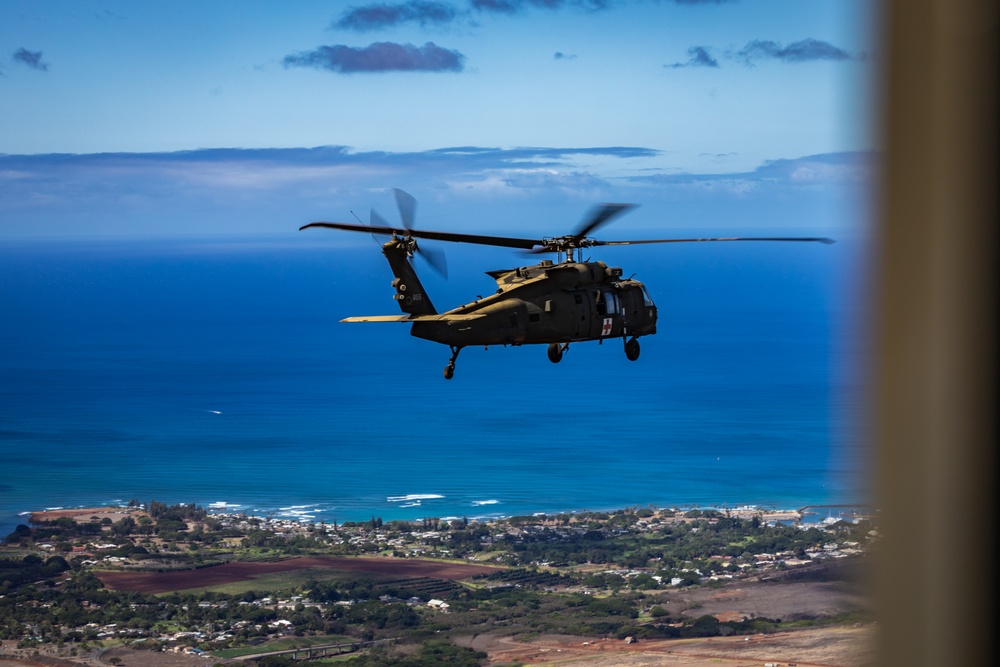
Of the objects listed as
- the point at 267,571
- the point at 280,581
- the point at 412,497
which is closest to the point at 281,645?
the point at 280,581

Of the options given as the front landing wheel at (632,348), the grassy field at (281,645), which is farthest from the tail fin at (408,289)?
the grassy field at (281,645)

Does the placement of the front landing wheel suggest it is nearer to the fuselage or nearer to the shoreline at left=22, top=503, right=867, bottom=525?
the fuselage

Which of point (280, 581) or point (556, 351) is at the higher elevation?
point (556, 351)

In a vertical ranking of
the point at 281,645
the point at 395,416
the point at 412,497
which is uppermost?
the point at 395,416

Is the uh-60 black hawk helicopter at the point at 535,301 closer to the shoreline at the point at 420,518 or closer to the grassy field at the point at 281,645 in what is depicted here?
the grassy field at the point at 281,645

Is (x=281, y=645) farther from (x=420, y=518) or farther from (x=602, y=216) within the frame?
(x=602, y=216)
